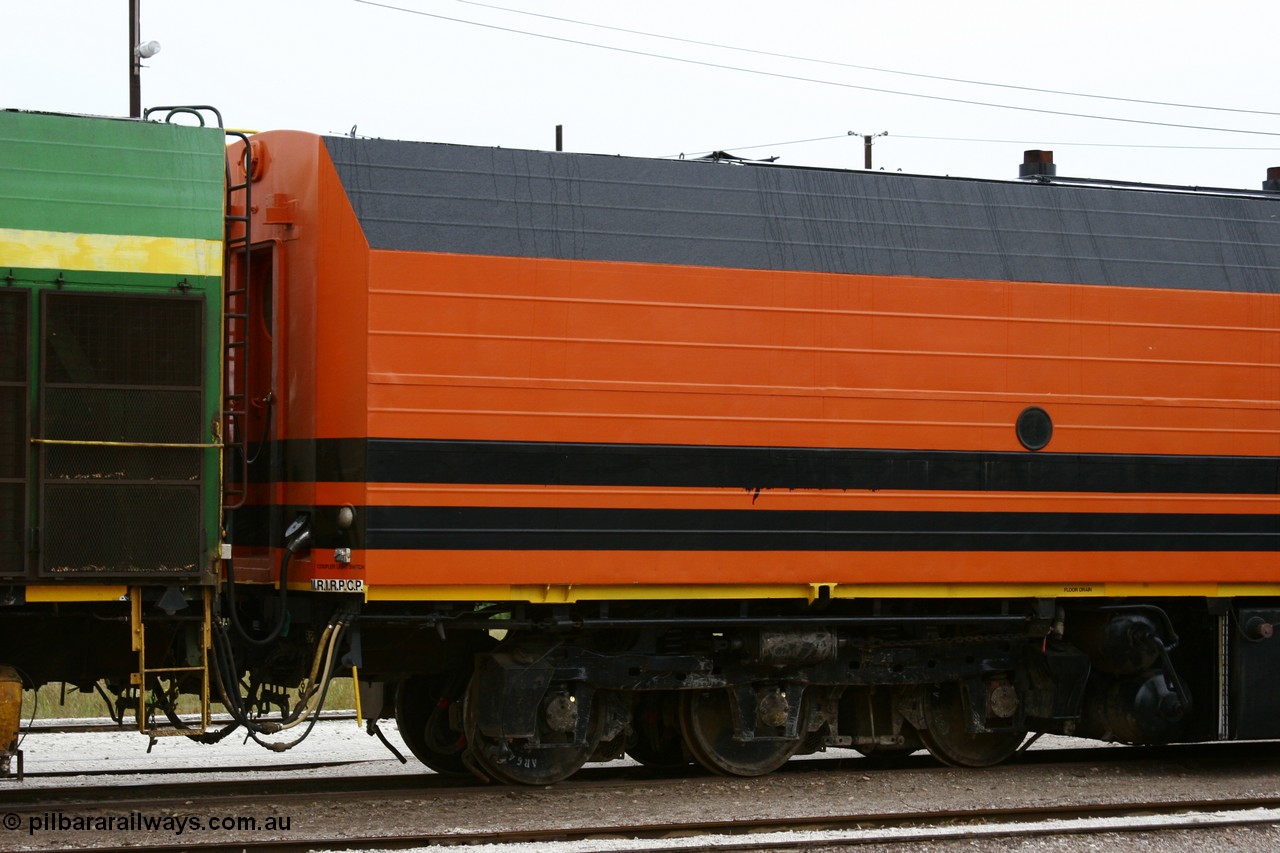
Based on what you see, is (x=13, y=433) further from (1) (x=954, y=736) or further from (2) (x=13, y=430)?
(1) (x=954, y=736)

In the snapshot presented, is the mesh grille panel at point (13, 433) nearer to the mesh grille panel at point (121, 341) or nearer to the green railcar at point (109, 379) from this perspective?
the green railcar at point (109, 379)

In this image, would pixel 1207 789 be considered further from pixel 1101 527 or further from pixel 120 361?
pixel 120 361

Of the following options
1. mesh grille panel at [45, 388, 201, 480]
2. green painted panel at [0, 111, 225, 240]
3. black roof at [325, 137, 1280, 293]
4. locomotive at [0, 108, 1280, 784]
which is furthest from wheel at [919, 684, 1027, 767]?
green painted panel at [0, 111, 225, 240]

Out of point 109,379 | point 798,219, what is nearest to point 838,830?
point 798,219

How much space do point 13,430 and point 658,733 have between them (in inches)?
176

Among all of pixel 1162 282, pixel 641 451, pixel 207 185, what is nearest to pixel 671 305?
pixel 641 451

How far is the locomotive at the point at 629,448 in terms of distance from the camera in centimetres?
852

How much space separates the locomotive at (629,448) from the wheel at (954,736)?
3 cm

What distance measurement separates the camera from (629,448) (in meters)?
9.25

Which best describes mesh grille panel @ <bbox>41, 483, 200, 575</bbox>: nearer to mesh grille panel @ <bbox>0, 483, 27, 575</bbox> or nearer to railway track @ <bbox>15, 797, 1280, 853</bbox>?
mesh grille panel @ <bbox>0, 483, 27, 575</bbox>

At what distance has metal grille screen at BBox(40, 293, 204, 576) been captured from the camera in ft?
27.2

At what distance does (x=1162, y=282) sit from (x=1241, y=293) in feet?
2.10

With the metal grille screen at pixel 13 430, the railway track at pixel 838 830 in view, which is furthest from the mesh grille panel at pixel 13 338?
the railway track at pixel 838 830

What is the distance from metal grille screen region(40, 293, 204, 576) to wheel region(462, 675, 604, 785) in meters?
2.02
